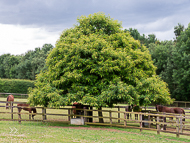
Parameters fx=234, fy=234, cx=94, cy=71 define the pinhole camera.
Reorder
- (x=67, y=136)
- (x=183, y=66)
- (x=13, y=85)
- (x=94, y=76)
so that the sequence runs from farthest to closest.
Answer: (x=13, y=85) → (x=183, y=66) → (x=94, y=76) → (x=67, y=136)

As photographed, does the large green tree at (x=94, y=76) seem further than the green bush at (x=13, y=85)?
No

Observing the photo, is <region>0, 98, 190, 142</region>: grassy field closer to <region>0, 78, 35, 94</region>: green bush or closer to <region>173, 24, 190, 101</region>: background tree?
<region>173, 24, 190, 101</region>: background tree

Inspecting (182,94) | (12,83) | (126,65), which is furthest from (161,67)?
(126,65)

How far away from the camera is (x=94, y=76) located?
15.8 metres

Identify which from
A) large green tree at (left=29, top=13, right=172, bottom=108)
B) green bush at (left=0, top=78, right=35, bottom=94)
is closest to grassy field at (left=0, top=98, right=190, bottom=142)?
large green tree at (left=29, top=13, right=172, bottom=108)

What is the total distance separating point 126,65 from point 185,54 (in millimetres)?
25584

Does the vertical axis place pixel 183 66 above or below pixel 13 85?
above

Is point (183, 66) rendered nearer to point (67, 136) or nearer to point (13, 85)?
point (13, 85)

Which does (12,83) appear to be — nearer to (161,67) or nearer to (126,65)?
(161,67)

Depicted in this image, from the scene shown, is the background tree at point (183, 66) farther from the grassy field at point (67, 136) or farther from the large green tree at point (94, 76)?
the grassy field at point (67, 136)

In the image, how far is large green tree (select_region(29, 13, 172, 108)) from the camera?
1491 centimetres

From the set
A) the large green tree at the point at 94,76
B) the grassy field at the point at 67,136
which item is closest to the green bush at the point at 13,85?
the large green tree at the point at 94,76

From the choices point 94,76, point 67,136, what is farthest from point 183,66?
point 67,136

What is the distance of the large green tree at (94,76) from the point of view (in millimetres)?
14906
